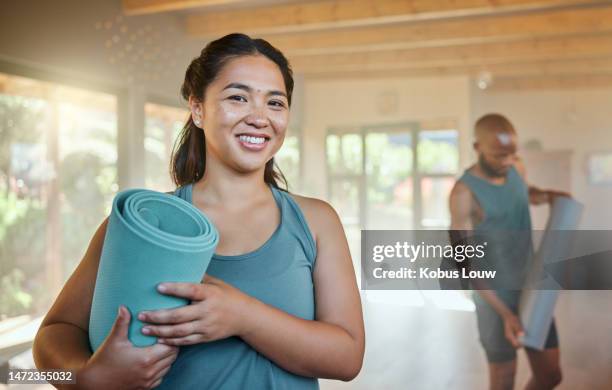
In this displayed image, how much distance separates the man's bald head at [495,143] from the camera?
1.78m

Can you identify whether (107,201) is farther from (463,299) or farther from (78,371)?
(78,371)

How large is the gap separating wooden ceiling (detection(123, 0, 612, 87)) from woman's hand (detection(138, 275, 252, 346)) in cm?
128

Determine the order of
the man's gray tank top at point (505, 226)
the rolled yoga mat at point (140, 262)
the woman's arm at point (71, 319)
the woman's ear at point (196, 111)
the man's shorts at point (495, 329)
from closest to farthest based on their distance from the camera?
the rolled yoga mat at point (140, 262) → the woman's arm at point (71, 319) → the woman's ear at point (196, 111) → the man's gray tank top at point (505, 226) → the man's shorts at point (495, 329)

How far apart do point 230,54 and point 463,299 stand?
4.15ft

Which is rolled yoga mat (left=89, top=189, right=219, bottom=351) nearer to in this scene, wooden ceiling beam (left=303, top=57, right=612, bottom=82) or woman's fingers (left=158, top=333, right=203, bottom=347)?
woman's fingers (left=158, top=333, right=203, bottom=347)

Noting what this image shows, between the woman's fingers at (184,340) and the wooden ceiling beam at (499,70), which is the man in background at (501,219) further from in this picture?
the woman's fingers at (184,340)

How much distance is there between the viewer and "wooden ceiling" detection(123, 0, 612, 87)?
5.99ft

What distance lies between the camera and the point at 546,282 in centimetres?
180

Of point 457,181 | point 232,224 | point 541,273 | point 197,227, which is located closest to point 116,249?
point 197,227

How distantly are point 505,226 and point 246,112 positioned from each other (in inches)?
47.7

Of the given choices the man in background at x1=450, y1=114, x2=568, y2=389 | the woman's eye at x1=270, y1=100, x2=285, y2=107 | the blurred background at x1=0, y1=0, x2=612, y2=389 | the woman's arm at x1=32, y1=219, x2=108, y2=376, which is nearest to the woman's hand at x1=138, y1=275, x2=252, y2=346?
the woman's arm at x1=32, y1=219, x2=108, y2=376

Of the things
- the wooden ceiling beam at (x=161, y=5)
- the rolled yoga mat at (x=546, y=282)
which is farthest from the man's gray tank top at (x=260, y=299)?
the wooden ceiling beam at (x=161, y=5)

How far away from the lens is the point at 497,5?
1811 millimetres

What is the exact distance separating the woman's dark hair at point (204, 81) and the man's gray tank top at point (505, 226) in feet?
3.15
